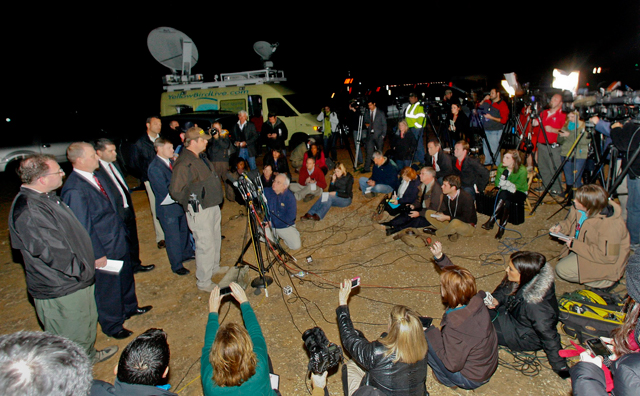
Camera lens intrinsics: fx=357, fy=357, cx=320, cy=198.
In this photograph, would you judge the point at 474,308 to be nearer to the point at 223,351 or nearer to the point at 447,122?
the point at 223,351

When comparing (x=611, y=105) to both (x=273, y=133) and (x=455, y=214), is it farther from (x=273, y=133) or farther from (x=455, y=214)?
(x=273, y=133)

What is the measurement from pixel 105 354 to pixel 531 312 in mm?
3920

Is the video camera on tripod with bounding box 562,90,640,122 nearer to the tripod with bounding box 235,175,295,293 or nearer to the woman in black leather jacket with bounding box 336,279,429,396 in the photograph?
the woman in black leather jacket with bounding box 336,279,429,396

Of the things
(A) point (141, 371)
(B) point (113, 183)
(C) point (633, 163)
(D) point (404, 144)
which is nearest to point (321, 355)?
(A) point (141, 371)

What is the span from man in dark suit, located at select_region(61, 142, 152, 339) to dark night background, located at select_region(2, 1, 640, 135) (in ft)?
27.4

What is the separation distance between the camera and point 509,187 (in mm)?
5516

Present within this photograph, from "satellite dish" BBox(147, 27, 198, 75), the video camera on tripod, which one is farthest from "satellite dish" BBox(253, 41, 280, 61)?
the video camera on tripod

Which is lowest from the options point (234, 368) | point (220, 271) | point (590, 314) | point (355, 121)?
point (220, 271)

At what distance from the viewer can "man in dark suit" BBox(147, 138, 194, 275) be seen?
4637mm

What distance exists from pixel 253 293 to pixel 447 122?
23.0 feet

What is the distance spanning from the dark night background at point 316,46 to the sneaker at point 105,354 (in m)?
9.07

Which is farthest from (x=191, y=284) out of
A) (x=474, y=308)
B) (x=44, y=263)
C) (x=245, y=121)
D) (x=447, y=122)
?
(x=447, y=122)

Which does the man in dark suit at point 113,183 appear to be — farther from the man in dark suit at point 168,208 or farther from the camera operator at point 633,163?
the camera operator at point 633,163

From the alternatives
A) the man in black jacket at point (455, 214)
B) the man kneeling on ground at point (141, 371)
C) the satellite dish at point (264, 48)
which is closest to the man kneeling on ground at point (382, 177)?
the man in black jacket at point (455, 214)
